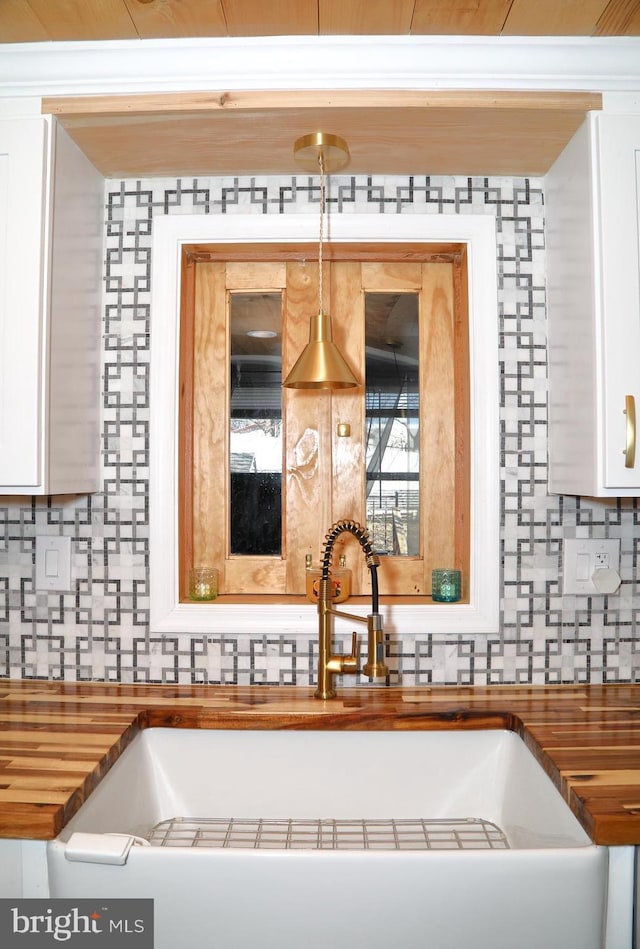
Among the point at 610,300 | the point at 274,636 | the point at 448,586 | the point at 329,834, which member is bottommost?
the point at 329,834

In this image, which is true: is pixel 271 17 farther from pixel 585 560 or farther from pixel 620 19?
pixel 585 560

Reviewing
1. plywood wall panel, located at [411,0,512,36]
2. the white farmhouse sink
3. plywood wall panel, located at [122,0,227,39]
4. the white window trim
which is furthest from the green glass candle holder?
plywood wall panel, located at [122,0,227,39]

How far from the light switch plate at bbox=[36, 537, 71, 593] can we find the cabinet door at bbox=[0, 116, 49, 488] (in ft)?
1.14

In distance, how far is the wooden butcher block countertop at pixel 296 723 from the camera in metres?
1.09

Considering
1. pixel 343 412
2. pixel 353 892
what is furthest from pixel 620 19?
pixel 353 892

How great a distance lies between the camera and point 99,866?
41.2 inches

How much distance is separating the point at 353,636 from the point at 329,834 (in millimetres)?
387

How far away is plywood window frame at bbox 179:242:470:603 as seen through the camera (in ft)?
5.79

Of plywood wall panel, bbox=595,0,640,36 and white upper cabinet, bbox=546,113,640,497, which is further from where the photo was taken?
white upper cabinet, bbox=546,113,640,497

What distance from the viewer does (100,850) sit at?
1040 millimetres

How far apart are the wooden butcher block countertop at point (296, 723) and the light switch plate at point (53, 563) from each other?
0.23 m

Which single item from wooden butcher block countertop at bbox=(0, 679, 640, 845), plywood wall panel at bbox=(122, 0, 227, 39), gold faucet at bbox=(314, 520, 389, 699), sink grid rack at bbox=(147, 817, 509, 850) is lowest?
sink grid rack at bbox=(147, 817, 509, 850)

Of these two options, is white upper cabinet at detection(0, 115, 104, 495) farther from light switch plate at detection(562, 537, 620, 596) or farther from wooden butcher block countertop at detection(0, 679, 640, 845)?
light switch plate at detection(562, 537, 620, 596)

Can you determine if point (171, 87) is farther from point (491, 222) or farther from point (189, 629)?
point (189, 629)
